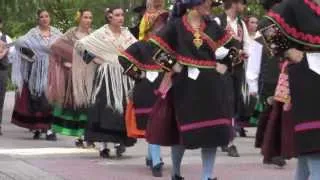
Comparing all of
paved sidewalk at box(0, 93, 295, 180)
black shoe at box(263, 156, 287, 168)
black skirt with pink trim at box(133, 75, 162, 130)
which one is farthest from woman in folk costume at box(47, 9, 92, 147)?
black shoe at box(263, 156, 287, 168)

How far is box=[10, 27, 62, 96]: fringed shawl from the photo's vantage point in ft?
38.4

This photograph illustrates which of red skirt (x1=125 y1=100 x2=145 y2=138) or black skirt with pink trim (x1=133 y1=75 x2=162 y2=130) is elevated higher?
black skirt with pink trim (x1=133 y1=75 x2=162 y2=130)

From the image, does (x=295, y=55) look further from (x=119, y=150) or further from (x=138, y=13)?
(x=119, y=150)

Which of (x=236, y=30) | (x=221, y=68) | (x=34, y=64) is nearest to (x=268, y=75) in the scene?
(x=236, y=30)

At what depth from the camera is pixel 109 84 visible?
→ 921cm

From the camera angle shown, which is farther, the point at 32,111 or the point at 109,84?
the point at 32,111

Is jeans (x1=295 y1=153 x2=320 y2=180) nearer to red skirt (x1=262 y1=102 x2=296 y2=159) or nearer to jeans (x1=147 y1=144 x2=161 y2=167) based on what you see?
red skirt (x1=262 y1=102 x2=296 y2=159)

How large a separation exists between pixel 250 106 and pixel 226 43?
462cm

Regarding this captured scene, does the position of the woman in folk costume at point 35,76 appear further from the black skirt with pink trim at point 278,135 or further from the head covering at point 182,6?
the black skirt with pink trim at point 278,135

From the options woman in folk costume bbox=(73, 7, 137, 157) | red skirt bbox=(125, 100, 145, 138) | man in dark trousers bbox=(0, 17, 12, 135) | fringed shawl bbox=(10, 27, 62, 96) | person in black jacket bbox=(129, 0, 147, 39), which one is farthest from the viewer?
man in dark trousers bbox=(0, 17, 12, 135)

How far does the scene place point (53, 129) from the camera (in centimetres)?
1106

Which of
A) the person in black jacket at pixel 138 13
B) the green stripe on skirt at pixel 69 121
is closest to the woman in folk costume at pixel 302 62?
the person in black jacket at pixel 138 13

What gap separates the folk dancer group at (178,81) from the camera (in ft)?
16.1

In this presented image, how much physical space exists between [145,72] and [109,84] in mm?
1169
